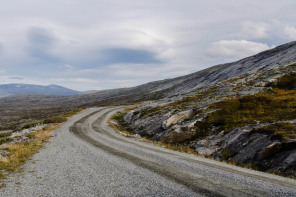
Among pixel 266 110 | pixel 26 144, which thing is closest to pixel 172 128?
pixel 266 110

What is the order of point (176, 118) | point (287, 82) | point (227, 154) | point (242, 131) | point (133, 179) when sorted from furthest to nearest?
1. point (287, 82)
2. point (176, 118)
3. point (242, 131)
4. point (227, 154)
5. point (133, 179)

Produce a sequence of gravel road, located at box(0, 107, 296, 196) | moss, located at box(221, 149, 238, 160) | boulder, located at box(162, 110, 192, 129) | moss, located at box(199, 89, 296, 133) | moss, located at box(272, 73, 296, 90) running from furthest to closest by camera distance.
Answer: moss, located at box(272, 73, 296, 90) < boulder, located at box(162, 110, 192, 129) < moss, located at box(199, 89, 296, 133) < moss, located at box(221, 149, 238, 160) < gravel road, located at box(0, 107, 296, 196)

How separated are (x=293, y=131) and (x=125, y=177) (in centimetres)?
1469

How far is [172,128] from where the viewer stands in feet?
94.0

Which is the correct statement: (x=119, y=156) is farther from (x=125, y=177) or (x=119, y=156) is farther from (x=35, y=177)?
(x=35, y=177)

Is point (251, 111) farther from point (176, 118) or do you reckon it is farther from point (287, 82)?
point (287, 82)

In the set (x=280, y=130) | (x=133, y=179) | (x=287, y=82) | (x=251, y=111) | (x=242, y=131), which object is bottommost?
(x=133, y=179)

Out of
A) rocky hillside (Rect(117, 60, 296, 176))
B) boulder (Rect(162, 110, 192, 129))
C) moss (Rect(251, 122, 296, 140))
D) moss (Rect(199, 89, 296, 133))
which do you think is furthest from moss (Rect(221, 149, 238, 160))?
boulder (Rect(162, 110, 192, 129))

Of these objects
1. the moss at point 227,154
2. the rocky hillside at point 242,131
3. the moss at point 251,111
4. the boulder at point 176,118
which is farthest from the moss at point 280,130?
the boulder at point 176,118

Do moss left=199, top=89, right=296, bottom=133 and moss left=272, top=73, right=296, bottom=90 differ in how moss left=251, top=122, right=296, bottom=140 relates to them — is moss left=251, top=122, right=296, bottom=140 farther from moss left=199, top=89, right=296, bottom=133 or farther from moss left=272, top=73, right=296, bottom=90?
moss left=272, top=73, right=296, bottom=90

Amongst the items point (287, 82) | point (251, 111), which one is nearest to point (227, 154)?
point (251, 111)

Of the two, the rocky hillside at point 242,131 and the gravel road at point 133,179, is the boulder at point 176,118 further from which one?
the gravel road at point 133,179

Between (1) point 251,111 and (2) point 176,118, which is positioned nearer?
(1) point 251,111

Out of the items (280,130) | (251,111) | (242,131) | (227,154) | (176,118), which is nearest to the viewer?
(280,130)
